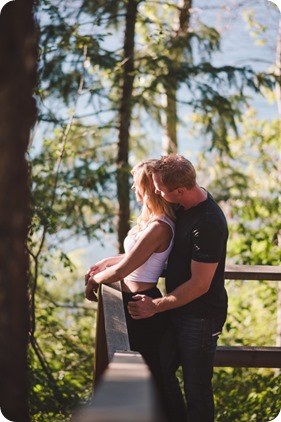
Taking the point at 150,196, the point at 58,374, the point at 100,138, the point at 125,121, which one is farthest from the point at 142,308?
the point at 100,138

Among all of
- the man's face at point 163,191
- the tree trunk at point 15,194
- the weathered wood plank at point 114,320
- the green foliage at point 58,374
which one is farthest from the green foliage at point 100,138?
the tree trunk at point 15,194

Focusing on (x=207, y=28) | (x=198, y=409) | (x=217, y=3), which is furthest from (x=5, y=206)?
(x=217, y=3)

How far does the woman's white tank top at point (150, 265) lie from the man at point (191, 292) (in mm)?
36

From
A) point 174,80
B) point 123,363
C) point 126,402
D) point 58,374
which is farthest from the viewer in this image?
point 174,80

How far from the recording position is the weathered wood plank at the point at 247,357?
177 inches

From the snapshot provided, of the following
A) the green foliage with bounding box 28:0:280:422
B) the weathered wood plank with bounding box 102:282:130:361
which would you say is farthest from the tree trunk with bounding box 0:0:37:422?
the green foliage with bounding box 28:0:280:422

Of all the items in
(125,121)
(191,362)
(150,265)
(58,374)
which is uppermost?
(125,121)

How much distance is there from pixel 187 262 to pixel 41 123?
18.2 ft

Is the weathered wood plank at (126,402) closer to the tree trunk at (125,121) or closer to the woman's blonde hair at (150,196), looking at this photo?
the woman's blonde hair at (150,196)

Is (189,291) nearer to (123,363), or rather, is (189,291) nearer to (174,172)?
(174,172)

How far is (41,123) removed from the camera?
871 cm

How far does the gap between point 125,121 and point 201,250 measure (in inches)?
242

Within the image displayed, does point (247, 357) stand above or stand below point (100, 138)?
below

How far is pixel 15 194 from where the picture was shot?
2930 millimetres
